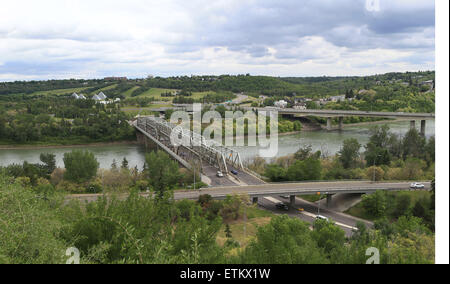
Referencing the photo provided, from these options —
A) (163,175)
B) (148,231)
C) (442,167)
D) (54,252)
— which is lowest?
(163,175)

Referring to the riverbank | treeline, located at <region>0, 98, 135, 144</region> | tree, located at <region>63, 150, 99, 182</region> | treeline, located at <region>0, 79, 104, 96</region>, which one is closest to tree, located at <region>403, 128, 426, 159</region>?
tree, located at <region>63, 150, 99, 182</region>

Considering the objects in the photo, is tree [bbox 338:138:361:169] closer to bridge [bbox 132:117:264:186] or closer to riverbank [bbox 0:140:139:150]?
bridge [bbox 132:117:264:186]

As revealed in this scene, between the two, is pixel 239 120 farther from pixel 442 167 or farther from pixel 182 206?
pixel 442 167

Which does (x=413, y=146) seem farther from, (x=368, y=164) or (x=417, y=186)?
(x=417, y=186)

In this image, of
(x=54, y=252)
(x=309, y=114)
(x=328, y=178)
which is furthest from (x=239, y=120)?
(x=54, y=252)

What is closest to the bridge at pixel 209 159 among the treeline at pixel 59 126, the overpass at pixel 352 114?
the treeline at pixel 59 126

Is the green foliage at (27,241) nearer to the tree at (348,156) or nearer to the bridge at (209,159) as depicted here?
the bridge at (209,159)
